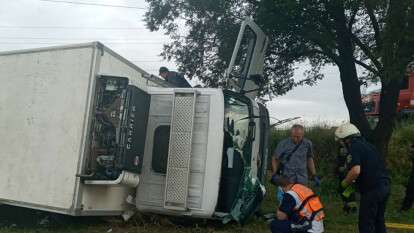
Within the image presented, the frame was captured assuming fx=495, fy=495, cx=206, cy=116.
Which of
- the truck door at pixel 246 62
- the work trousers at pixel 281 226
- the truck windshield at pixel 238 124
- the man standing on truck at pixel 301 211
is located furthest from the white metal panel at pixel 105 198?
the man standing on truck at pixel 301 211

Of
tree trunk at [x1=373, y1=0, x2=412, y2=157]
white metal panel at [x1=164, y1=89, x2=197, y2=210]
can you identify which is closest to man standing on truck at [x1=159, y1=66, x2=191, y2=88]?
white metal panel at [x1=164, y1=89, x2=197, y2=210]

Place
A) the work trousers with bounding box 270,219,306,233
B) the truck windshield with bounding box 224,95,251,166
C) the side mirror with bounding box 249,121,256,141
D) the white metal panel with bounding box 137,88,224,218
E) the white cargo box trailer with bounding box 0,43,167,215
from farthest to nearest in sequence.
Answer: the side mirror with bounding box 249,121,256,141 → the truck windshield with bounding box 224,95,251,166 → the white metal panel with bounding box 137,88,224,218 → the white cargo box trailer with bounding box 0,43,167,215 → the work trousers with bounding box 270,219,306,233

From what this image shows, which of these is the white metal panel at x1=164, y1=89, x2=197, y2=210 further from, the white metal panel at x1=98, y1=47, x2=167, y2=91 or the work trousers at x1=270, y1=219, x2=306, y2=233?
the work trousers at x1=270, y1=219, x2=306, y2=233

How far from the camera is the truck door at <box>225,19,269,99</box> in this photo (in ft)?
23.3

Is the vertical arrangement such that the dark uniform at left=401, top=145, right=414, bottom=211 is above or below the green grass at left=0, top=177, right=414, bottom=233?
above

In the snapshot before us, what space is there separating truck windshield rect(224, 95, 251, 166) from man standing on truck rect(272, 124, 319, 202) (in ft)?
1.56

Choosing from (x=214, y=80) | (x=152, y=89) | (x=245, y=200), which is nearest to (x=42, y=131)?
(x=152, y=89)

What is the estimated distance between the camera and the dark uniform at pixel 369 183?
5.12 metres

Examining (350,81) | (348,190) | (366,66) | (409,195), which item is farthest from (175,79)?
(409,195)

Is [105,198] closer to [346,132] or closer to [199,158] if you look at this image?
[199,158]

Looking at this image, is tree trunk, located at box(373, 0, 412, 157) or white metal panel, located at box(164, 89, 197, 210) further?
tree trunk, located at box(373, 0, 412, 157)

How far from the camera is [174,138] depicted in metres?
6.66

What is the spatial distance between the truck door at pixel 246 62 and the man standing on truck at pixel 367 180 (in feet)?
7.58

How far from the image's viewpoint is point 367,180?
17.0 feet
